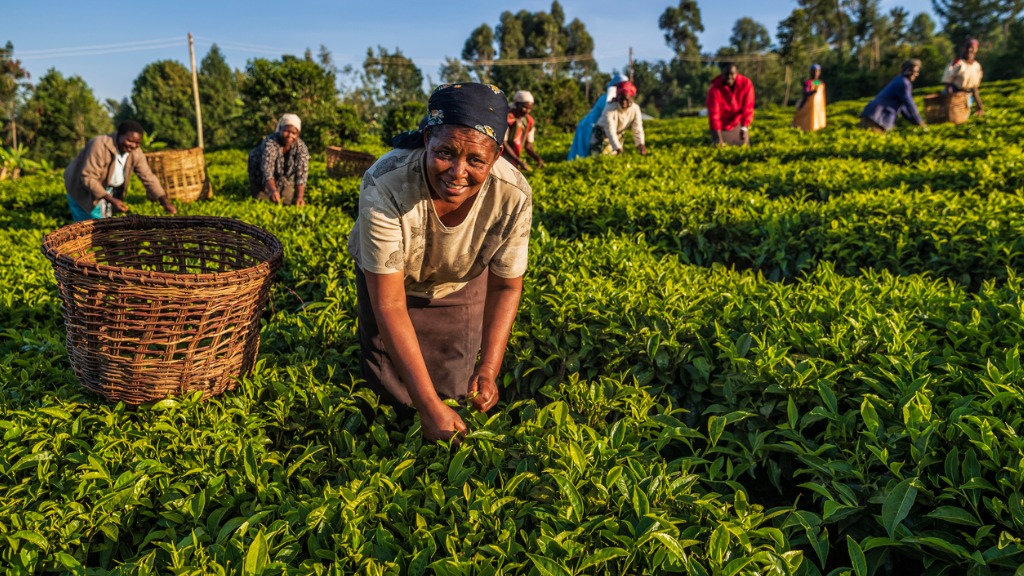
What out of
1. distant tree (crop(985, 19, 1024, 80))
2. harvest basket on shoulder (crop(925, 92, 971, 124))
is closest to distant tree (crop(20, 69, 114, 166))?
harvest basket on shoulder (crop(925, 92, 971, 124))

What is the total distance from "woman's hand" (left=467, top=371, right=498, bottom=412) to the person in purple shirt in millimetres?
9867

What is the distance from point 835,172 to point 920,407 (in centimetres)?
488

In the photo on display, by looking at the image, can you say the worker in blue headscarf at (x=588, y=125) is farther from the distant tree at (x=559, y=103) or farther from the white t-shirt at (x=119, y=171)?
the distant tree at (x=559, y=103)

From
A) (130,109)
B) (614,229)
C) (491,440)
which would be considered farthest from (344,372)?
(130,109)

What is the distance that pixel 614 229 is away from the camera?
5.24m

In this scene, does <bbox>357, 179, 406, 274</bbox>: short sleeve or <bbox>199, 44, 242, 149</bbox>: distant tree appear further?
<bbox>199, 44, 242, 149</bbox>: distant tree

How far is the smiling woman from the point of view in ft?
6.67

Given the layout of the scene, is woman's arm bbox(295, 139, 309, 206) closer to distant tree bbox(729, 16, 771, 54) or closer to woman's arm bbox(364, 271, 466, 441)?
woman's arm bbox(364, 271, 466, 441)

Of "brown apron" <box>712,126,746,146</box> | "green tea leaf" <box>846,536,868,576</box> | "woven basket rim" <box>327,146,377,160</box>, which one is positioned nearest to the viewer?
"green tea leaf" <box>846,536,868,576</box>

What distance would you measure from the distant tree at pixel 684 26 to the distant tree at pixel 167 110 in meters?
53.6

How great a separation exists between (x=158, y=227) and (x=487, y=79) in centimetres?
4328

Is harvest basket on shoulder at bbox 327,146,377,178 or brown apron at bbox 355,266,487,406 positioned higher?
harvest basket on shoulder at bbox 327,146,377,178

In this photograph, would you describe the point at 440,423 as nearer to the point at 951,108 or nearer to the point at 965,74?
the point at 951,108

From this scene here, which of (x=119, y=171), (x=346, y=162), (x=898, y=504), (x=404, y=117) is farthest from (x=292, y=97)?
(x=898, y=504)
